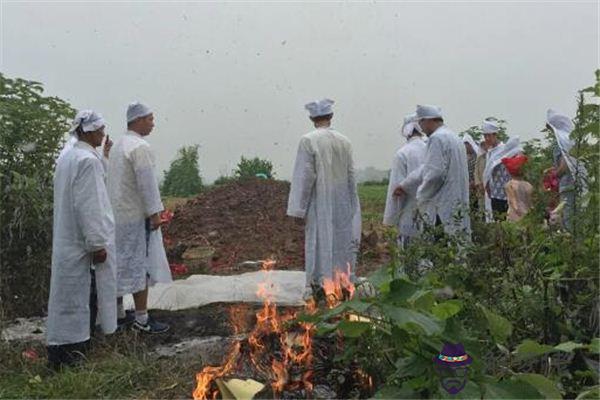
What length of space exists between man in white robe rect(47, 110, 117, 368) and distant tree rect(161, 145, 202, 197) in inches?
625

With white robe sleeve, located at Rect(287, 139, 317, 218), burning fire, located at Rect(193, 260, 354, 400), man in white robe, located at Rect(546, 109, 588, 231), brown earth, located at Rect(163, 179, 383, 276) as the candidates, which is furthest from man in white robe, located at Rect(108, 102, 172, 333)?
man in white robe, located at Rect(546, 109, 588, 231)

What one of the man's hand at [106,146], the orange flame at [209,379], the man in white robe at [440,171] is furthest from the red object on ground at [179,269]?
the orange flame at [209,379]

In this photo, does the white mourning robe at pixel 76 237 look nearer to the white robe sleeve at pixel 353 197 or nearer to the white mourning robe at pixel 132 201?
the white mourning robe at pixel 132 201

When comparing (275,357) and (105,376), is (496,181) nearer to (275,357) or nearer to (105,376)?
(275,357)

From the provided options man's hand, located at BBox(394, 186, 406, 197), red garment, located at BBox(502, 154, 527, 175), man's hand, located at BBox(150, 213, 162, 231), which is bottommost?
man's hand, located at BBox(150, 213, 162, 231)

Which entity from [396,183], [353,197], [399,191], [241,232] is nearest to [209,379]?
[353,197]

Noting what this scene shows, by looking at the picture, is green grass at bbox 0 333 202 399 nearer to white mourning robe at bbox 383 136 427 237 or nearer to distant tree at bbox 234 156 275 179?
white mourning robe at bbox 383 136 427 237

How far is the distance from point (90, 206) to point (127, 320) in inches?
54.5

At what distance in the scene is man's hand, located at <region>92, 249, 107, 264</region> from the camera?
4.20 m

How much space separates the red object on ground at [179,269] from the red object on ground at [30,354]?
10.4ft

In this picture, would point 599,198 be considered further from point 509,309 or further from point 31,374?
point 31,374

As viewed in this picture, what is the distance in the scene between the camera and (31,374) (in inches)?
154

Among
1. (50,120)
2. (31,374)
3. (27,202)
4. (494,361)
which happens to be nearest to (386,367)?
(494,361)

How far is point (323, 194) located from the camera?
5.90m
